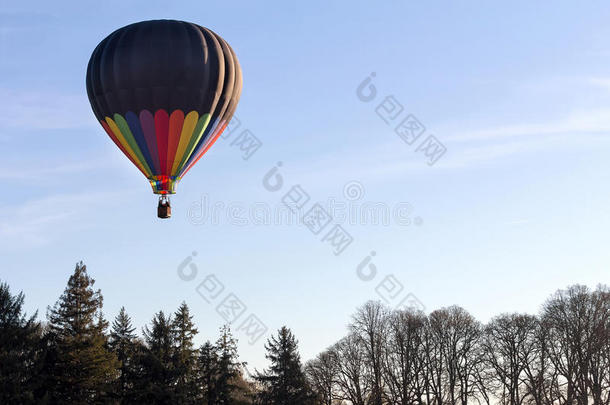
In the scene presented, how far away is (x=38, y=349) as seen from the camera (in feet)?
139

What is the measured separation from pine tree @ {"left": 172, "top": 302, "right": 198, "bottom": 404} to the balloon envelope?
17.5 meters

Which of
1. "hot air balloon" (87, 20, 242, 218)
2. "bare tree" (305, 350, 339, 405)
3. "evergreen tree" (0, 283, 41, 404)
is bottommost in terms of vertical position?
"evergreen tree" (0, 283, 41, 404)

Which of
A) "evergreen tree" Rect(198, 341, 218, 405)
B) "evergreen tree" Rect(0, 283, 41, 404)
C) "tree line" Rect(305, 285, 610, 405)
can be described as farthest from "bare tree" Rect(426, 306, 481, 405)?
"evergreen tree" Rect(0, 283, 41, 404)

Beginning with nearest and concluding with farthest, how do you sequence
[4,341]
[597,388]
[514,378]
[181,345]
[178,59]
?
1. [178,59]
2. [4,341]
3. [181,345]
4. [597,388]
5. [514,378]

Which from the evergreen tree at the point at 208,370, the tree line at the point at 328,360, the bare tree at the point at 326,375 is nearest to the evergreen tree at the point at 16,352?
the tree line at the point at 328,360

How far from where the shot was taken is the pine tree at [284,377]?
2165 inches

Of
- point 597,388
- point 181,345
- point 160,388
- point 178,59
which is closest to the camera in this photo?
point 178,59

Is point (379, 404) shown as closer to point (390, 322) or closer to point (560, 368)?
point (390, 322)

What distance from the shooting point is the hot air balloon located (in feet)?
106

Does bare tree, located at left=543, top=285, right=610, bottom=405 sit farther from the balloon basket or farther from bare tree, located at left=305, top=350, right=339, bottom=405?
the balloon basket

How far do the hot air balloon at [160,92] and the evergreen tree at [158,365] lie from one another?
1660 cm

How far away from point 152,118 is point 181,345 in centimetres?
2068

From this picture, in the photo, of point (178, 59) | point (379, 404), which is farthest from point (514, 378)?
point (178, 59)

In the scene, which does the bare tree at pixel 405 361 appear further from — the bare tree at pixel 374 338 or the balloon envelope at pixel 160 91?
the balloon envelope at pixel 160 91
